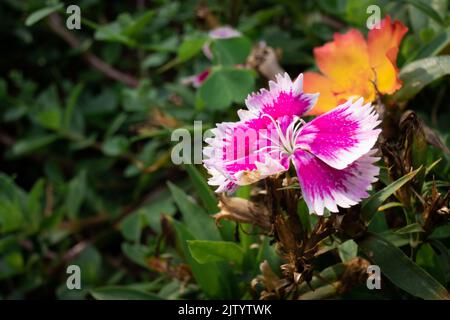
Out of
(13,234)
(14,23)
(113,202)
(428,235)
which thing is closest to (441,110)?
(428,235)

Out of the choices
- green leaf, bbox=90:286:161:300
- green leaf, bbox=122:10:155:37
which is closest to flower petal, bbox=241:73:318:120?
green leaf, bbox=90:286:161:300

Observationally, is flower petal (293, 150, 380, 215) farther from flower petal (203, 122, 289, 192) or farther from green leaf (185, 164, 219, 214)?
green leaf (185, 164, 219, 214)

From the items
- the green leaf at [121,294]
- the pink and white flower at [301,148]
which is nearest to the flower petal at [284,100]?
the pink and white flower at [301,148]

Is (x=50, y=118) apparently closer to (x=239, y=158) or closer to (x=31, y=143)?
(x=31, y=143)

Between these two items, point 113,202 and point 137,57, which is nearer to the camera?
point 113,202

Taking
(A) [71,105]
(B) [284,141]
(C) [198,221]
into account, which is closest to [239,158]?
(B) [284,141]

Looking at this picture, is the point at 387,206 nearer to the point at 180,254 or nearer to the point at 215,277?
the point at 215,277
